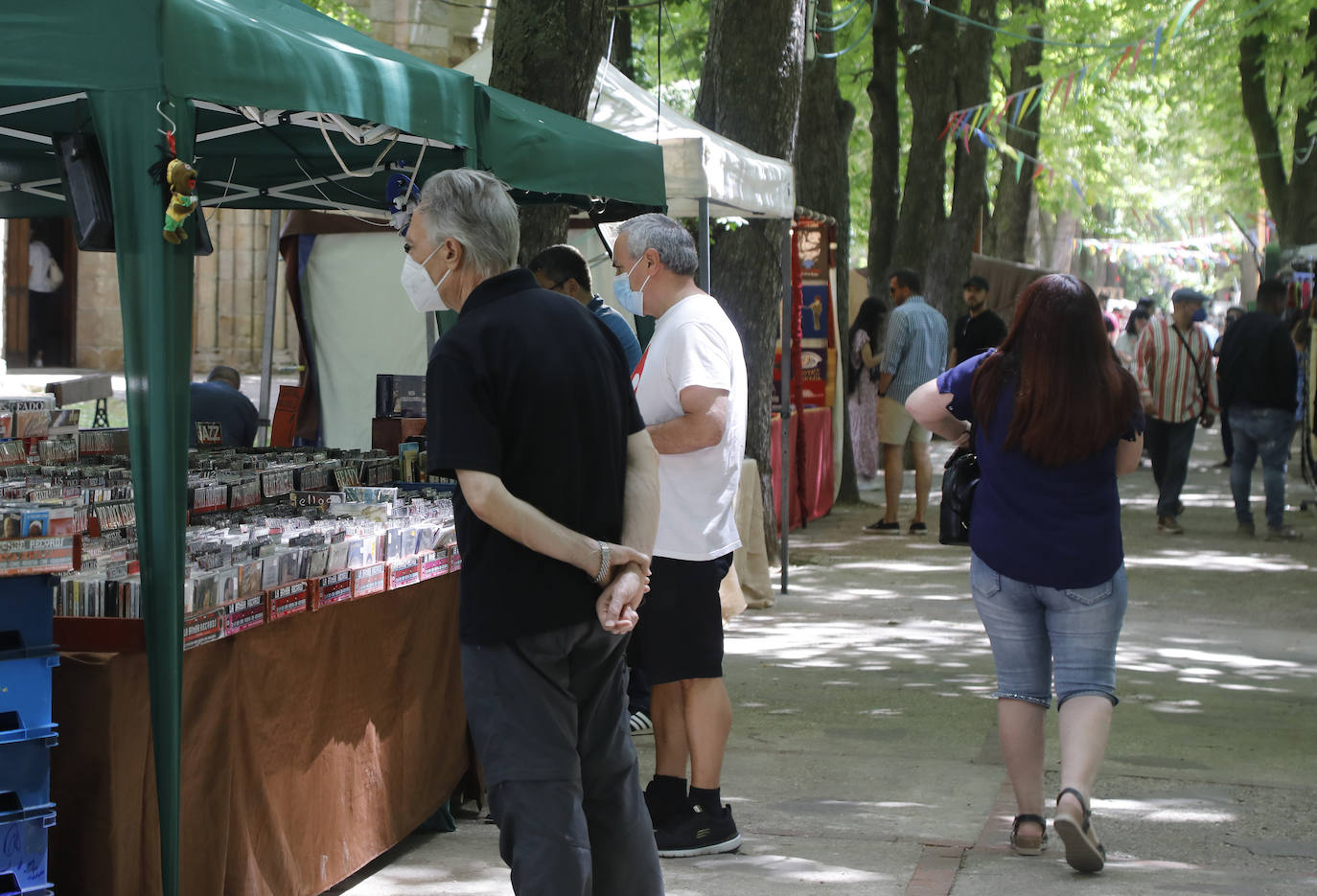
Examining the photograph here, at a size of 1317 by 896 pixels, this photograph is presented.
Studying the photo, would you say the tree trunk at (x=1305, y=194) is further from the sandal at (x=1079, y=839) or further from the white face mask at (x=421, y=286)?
the white face mask at (x=421, y=286)

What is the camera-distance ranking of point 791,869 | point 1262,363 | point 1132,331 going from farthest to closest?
point 1132,331
point 1262,363
point 791,869

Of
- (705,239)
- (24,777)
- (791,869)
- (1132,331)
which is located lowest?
(791,869)

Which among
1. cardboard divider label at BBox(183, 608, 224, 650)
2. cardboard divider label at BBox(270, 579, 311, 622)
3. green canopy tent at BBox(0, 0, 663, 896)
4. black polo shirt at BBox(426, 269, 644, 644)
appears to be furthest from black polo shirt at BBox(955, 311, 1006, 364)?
black polo shirt at BBox(426, 269, 644, 644)

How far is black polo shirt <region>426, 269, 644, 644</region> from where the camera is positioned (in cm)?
312

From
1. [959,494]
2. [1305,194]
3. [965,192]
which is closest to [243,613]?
[959,494]

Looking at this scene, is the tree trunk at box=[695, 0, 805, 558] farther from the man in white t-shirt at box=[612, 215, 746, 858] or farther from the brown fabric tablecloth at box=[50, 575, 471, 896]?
the brown fabric tablecloth at box=[50, 575, 471, 896]

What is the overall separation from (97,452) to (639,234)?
2.51m

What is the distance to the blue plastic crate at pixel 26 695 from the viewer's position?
335cm

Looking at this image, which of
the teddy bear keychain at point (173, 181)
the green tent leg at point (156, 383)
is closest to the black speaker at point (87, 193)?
the green tent leg at point (156, 383)

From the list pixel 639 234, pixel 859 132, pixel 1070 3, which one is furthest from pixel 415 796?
pixel 859 132

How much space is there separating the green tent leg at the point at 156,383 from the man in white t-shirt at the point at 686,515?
1.45 metres

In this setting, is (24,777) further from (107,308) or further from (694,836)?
(107,308)

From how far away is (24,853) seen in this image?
340 cm

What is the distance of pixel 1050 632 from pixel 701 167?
4.14 m
